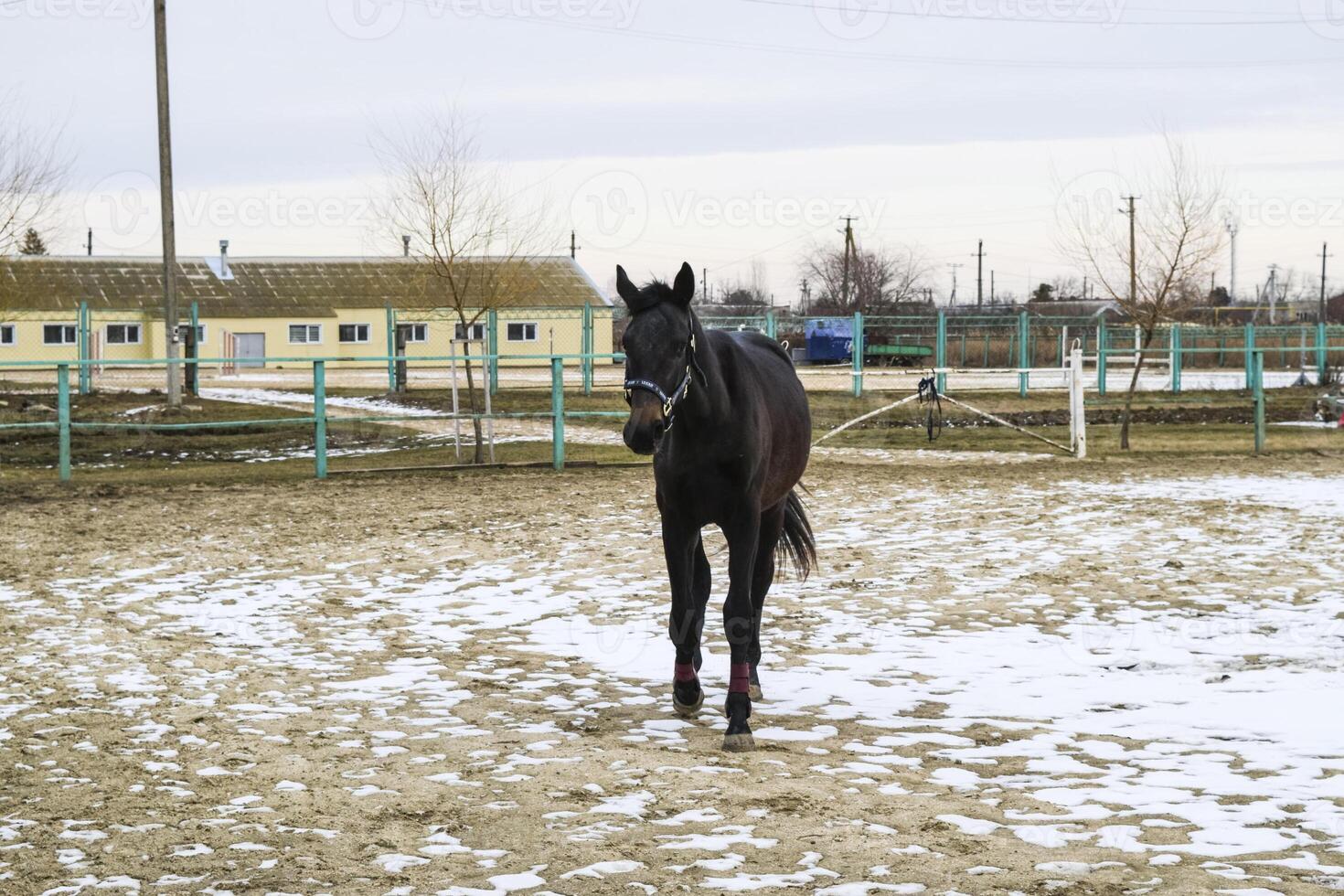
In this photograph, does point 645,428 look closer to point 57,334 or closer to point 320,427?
point 320,427

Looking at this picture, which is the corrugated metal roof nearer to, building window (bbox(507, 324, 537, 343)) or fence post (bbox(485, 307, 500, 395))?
building window (bbox(507, 324, 537, 343))

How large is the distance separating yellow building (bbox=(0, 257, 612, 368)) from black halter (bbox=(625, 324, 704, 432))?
127ft

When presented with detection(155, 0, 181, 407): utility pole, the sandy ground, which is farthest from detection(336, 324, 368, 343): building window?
the sandy ground

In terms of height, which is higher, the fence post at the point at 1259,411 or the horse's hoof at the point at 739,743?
the fence post at the point at 1259,411

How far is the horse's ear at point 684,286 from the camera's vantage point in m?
5.36

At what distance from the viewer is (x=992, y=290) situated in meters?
94.7

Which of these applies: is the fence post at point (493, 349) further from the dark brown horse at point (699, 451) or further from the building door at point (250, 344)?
the building door at point (250, 344)

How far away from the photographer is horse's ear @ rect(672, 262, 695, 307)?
5.36m

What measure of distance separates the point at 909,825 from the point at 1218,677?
2688 mm

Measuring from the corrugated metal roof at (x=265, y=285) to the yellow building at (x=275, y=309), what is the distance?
0.05 m

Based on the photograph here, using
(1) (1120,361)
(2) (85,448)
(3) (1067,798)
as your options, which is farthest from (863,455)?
(1) (1120,361)

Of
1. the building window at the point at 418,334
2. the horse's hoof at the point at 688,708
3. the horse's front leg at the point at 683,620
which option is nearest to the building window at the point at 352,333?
the building window at the point at 418,334

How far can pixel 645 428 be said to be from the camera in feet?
16.8

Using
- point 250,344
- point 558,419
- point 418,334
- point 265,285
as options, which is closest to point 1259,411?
point 558,419
